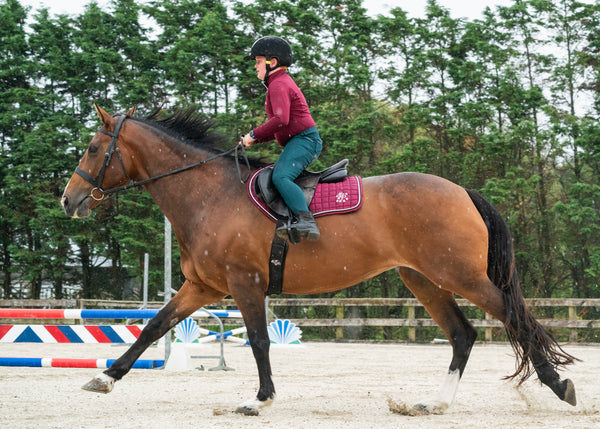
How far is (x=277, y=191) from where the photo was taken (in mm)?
5465

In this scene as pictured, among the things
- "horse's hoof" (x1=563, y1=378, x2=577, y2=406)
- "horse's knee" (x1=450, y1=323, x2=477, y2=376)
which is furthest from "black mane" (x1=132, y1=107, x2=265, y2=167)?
"horse's hoof" (x1=563, y1=378, x2=577, y2=406)

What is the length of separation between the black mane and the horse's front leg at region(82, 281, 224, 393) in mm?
1287

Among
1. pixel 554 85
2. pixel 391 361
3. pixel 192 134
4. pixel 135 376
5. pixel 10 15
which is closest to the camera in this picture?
pixel 192 134

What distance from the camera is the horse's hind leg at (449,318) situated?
18.2ft

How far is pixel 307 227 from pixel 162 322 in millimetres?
1496

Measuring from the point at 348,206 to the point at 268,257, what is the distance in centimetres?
78

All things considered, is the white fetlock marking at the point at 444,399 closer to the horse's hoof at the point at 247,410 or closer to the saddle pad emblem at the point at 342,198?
the horse's hoof at the point at 247,410

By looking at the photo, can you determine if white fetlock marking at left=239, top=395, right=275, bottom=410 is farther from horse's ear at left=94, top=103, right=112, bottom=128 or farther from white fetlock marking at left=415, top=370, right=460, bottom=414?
horse's ear at left=94, top=103, right=112, bottom=128

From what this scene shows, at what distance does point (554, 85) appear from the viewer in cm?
1792

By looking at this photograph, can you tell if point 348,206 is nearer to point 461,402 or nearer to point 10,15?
point 461,402

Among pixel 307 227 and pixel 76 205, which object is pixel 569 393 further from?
pixel 76 205

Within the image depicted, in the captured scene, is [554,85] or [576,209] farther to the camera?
[554,85]

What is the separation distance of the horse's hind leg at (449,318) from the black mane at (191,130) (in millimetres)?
2011

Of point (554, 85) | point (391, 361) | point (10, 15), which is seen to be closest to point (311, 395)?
point (391, 361)
